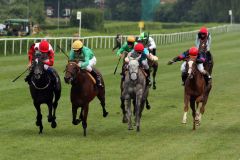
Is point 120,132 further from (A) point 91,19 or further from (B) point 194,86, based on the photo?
(A) point 91,19

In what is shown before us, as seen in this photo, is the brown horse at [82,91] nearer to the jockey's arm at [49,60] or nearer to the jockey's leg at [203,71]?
the jockey's arm at [49,60]

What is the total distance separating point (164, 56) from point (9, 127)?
26.1 metres

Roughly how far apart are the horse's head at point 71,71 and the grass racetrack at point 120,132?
96cm

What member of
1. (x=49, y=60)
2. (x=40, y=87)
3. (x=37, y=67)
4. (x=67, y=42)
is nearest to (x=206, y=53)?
(x=49, y=60)

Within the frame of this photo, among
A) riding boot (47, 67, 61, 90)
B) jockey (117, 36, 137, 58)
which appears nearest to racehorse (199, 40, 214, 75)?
jockey (117, 36, 137, 58)

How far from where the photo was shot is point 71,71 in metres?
13.3

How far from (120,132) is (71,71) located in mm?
1562

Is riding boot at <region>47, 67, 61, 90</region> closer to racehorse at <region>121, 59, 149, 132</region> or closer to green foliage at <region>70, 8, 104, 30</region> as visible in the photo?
racehorse at <region>121, 59, 149, 132</region>

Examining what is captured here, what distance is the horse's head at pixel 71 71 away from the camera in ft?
43.3

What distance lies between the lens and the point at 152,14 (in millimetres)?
123562

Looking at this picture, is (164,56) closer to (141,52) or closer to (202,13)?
(141,52)

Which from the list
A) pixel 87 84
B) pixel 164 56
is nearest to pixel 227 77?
pixel 164 56

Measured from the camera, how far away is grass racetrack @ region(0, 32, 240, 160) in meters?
11.6

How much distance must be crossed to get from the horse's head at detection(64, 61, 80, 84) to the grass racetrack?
Answer: 0.96 meters
